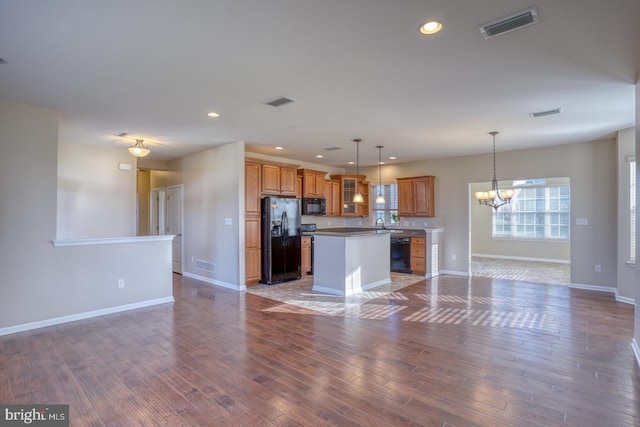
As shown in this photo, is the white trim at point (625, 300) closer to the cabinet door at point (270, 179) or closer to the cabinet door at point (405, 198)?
the cabinet door at point (405, 198)

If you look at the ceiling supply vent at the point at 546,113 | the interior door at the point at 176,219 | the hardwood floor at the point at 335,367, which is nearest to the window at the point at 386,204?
the hardwood floor at the point at 335,367

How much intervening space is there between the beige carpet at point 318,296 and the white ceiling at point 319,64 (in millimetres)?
2708

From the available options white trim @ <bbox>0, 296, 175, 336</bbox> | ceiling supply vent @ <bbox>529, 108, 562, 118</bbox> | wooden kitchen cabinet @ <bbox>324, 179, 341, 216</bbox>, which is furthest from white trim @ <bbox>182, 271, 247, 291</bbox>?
ceiling supply vent @ <bbox>529, 108, 562, 118</bbox>

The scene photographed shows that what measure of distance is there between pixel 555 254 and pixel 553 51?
871 centimetres

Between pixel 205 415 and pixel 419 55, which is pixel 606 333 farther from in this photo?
pixel 205 415

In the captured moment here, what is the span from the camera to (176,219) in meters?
7.58

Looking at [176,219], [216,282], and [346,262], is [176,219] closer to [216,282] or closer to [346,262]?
[216,282]

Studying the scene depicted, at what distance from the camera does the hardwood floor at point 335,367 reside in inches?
87.7

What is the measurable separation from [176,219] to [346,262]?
4.42 m

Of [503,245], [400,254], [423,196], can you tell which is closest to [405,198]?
[423,196]

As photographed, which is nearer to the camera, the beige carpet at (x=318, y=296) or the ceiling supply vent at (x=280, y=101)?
the ceiling supply vent at (x=280, y=101)

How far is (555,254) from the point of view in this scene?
30.6 ft

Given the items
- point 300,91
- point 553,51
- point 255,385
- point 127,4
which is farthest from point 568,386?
point 127,4

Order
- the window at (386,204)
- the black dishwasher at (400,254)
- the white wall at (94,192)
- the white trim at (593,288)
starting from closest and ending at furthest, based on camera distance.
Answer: the white trim at (593,288)
the white wall at (94,192)
the black dishwasher at (400,254)
the window at (386,204)
